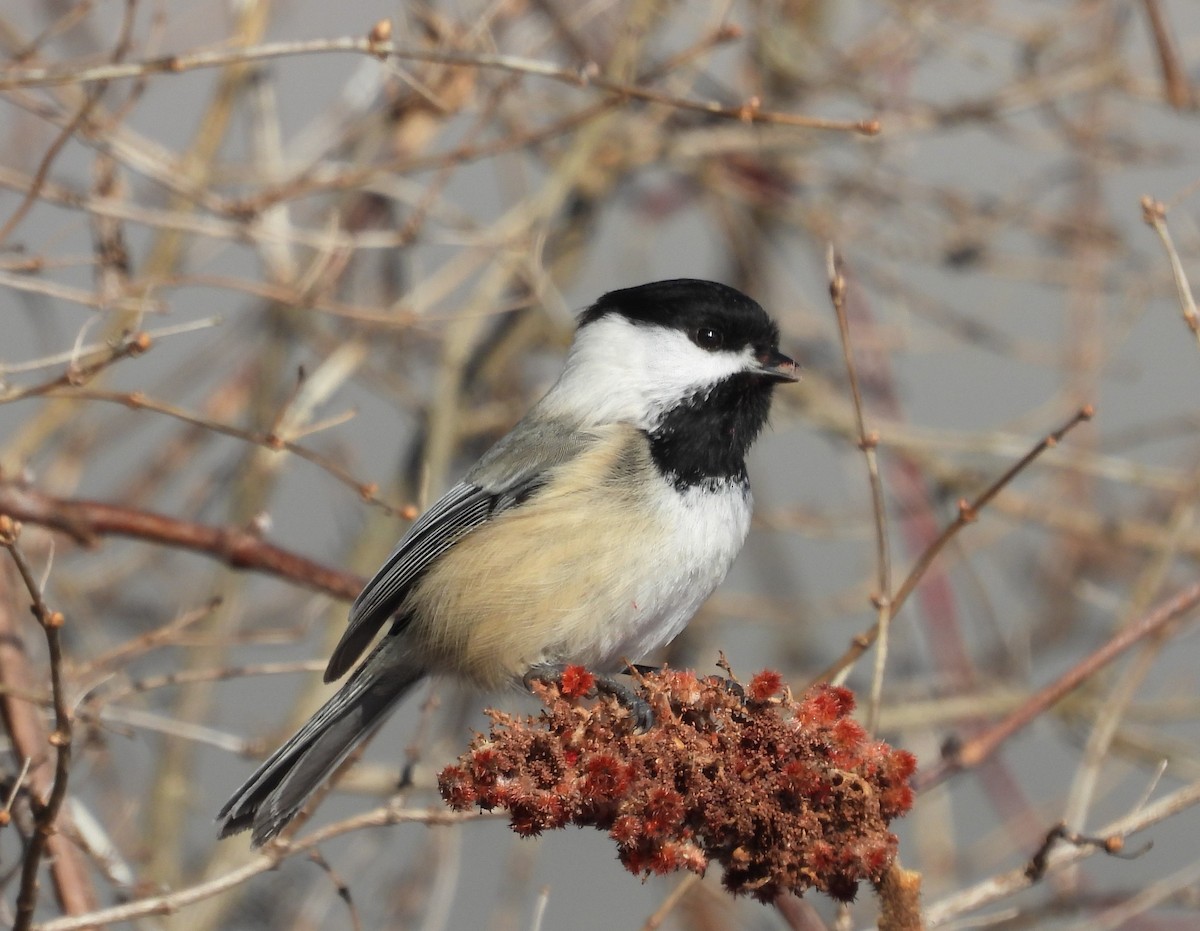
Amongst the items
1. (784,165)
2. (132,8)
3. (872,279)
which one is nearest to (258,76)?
(132,8)

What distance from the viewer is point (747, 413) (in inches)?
103

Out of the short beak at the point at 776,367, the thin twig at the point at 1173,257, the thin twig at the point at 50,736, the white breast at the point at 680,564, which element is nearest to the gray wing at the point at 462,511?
the white breast at the point at 680,564

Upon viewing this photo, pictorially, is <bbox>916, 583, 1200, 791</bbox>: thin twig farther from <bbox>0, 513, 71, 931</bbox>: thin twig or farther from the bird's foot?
<bbox>0, 513, 71, 931</bbox>: thin twig

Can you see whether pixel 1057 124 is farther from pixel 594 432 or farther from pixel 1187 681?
pixel 594 432

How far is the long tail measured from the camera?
2.36 metres

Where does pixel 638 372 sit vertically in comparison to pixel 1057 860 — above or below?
above

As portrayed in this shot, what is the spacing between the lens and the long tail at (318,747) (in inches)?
92.7

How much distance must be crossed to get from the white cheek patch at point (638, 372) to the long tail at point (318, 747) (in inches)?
25.5

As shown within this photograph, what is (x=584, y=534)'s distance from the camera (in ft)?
8.05

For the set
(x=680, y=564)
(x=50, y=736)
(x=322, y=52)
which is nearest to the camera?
(x=50, y=736)

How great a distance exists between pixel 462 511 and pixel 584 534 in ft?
1.15

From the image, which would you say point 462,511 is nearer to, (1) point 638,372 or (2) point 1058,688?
(1) point 638,372

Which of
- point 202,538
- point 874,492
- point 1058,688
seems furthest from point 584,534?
point 1058,688

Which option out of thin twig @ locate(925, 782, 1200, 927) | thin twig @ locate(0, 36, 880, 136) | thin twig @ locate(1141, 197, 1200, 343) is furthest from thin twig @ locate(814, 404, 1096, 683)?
thin twig @ locate(0, 36, 880, 136)
